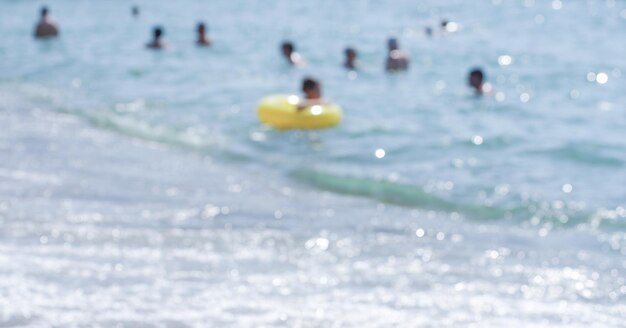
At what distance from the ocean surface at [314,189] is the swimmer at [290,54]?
0.17 metres

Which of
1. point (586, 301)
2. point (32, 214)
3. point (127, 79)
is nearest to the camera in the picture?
point (586, 301)

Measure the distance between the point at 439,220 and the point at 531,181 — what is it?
1611mm

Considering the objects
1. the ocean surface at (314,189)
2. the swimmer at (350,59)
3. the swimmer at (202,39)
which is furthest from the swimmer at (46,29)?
the swimmer at (350,59)

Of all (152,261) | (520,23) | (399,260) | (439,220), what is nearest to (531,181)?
(439,220)

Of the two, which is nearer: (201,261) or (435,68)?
(201,261)

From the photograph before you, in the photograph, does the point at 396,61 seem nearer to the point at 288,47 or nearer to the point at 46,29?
the point at 288,47

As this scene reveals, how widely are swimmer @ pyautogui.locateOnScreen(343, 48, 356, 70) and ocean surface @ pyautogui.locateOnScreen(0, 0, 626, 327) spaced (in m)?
Answer: 0.31

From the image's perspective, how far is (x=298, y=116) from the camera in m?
11.6

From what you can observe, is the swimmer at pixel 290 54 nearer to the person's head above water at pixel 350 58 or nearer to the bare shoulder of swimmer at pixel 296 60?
the bare shoulder of swimmer at pixel 296 60

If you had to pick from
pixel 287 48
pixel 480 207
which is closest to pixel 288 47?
pixel 287 48

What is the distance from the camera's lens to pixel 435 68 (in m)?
16.2

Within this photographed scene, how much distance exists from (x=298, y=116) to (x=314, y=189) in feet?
9.02

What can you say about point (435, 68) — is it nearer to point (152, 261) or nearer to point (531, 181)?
point (531, 181)

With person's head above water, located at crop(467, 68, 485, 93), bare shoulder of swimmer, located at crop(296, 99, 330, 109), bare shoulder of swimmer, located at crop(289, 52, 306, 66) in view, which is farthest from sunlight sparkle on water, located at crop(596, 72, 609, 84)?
bare shoulder of swimmer, located at crop(296, 99, 330, 109)
